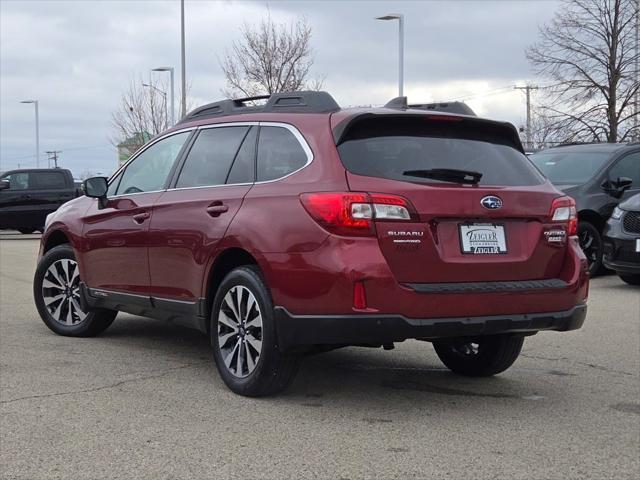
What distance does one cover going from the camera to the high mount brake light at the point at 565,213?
5.22 meters

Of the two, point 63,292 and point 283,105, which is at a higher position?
point 283,105

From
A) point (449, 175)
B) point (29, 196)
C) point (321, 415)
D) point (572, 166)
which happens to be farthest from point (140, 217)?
point (29, 196)

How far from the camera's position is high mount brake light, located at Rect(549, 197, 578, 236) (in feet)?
17.1

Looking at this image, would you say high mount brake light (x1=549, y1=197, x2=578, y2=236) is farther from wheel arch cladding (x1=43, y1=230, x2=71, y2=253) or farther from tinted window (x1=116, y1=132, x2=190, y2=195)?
wheel arch cladding (x1=43, y1=230, x2=71, y2=253)

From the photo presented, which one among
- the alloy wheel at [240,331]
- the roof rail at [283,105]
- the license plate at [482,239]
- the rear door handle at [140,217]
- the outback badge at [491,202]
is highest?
the roof rail at [283,105]

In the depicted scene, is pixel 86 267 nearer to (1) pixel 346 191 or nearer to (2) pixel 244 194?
(2) pixel 244 194

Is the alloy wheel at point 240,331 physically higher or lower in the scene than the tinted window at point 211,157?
lower

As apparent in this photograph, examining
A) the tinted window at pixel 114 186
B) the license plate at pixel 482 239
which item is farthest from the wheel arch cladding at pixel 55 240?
the license plate at pixel 482 239

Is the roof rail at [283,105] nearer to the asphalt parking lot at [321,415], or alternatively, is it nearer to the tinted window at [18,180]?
the asphalt parking lot at [321,415]

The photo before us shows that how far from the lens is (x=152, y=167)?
259 inches

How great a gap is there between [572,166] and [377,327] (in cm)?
891

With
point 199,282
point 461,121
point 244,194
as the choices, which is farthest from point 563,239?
point 199,282

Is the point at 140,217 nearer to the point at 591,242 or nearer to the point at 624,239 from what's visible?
the point at 624,239

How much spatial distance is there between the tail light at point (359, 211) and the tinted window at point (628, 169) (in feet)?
28.3
